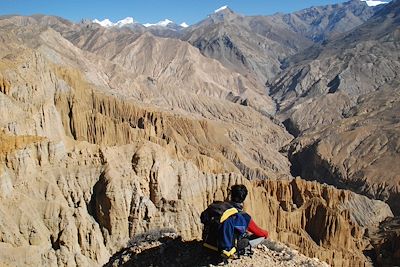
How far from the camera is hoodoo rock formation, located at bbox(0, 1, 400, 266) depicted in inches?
1132

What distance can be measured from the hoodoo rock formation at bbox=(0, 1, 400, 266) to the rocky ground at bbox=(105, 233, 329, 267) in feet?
4.13

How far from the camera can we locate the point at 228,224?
11219mm

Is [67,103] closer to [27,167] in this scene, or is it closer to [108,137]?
[108,137]

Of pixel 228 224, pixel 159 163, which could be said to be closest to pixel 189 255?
pixel 228 224

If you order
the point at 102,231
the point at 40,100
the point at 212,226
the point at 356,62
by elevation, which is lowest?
the point at 102,231

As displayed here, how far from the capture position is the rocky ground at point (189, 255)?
12.2 m

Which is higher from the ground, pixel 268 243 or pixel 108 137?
pixel 108 137

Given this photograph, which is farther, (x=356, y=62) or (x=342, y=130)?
(x=356, y=62)

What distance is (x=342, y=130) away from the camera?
337 feet

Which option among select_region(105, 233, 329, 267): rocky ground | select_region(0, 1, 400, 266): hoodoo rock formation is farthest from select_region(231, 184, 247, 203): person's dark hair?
select_region(0, 1, 400, 266): hoodoo rock formation

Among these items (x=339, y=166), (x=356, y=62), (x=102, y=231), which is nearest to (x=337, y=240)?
(x=102, y=231)

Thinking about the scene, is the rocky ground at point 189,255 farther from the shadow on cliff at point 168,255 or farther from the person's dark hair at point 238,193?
the person's dark hair at point 238,193

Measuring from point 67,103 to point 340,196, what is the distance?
32356mm

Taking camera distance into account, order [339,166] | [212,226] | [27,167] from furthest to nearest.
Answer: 1. [339,166]
2. [27,167]
3. [212,226]
